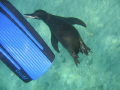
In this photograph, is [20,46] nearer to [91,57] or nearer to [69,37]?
[69,37]

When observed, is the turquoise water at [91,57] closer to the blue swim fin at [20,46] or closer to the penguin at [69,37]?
the penguin at [69,37]

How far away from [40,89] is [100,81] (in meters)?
2.36

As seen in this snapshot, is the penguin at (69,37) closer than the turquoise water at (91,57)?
Yes

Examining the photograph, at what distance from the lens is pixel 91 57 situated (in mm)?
4461

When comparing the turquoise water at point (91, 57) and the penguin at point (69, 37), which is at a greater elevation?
the penguin at point (69, 37)

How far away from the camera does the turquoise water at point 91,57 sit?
4.28 meters

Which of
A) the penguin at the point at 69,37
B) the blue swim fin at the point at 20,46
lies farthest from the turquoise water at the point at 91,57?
the blue swim fin at the point at 20,46

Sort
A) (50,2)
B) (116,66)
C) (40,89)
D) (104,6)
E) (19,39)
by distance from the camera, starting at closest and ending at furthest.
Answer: (19,39) < (116,66) < (104,6) < (40,89) < (50,2)

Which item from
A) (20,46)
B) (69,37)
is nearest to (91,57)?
(69,37)

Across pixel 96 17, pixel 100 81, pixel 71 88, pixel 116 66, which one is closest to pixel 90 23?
pixel 96 17

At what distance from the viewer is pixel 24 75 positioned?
3.88 m

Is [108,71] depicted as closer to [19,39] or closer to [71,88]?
[71,88]

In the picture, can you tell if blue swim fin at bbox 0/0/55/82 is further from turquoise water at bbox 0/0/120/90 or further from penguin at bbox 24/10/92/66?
turquoise water at bbox 0/0/120/90

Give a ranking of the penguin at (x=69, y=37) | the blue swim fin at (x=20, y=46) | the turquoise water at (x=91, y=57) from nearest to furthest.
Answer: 1. the penguin at (x=69, y=37)
2. the blue swim fin at (x=20, y=46)
3. the turquoise water at (x=91, y=57)
